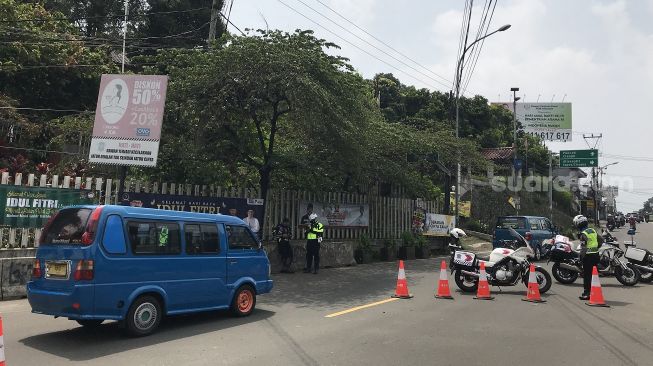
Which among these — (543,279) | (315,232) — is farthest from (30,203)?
(543,279)

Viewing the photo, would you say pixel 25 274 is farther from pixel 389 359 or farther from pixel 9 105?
pixel 9 105

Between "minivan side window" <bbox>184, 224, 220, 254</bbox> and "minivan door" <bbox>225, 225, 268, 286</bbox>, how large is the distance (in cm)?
28

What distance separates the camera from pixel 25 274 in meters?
10.1

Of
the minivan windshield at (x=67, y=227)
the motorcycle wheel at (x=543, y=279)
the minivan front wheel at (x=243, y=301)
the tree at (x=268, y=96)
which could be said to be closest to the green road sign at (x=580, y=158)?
the tree at (x=268, y=96)

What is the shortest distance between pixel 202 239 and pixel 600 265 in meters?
11.2

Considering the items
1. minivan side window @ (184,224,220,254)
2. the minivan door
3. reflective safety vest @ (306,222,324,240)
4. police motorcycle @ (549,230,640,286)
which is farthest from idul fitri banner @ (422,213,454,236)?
minivan side window @ (184,224,220,254)

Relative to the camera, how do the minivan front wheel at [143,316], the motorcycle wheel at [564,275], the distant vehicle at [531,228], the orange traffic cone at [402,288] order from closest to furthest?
the minivan front wheel at [143,316] → the orange traffic cone at [402,288] → the motorcycle wheel at [564,275] → the distant vehicle at [531,228]

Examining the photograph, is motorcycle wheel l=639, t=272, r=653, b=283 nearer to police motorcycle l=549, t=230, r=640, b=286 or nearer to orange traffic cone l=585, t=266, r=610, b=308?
police motorcycle l=549, t=230, r=640, b=286

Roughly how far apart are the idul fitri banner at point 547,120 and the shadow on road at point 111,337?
52.7m

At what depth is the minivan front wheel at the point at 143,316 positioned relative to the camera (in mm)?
6867

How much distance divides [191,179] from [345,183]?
6.60 metres

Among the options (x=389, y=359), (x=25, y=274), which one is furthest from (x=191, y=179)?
(x=389, y=359)

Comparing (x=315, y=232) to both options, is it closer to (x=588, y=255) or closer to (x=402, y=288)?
(x=402, y=288)

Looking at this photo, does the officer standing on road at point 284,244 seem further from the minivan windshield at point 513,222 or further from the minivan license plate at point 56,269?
the minivan windshield at point 513,222
